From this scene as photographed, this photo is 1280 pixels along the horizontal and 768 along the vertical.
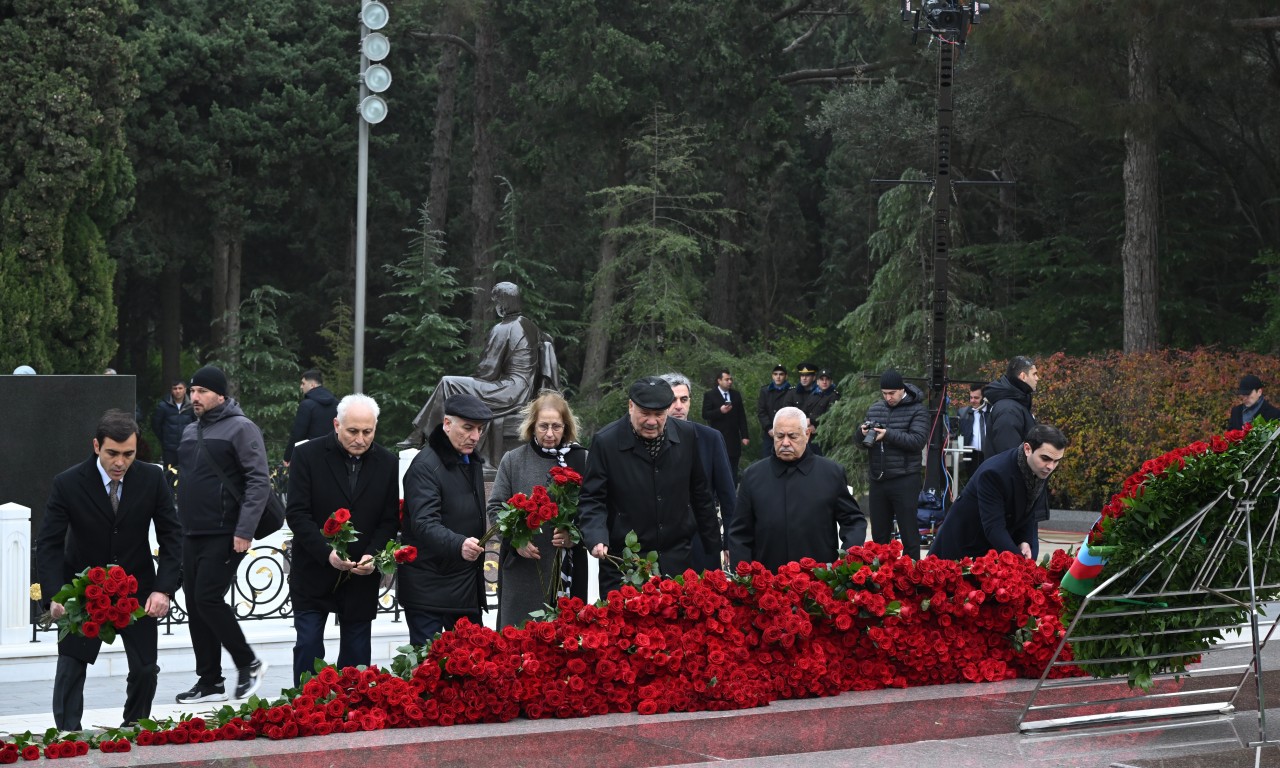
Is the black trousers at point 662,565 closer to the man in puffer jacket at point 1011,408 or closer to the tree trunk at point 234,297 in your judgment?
the man in puffer jacket at point 1011,408

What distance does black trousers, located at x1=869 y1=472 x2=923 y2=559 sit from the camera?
38.8ft

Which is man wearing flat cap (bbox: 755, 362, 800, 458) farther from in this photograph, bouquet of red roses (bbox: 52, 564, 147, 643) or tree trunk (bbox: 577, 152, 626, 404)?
bouquet of red roses (bbox: 52, 564, 147, 643)

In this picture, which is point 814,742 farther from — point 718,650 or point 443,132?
point 443,132

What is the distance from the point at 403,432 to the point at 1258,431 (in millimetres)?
28478

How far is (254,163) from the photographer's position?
34312 millimetres

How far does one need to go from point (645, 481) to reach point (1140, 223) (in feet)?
56.8

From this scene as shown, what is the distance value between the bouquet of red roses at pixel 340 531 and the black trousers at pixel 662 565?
1151 millimetres

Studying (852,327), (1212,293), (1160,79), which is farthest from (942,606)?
(1212,293)

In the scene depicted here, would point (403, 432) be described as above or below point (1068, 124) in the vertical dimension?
below

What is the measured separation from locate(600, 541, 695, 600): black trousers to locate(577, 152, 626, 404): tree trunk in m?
23.9

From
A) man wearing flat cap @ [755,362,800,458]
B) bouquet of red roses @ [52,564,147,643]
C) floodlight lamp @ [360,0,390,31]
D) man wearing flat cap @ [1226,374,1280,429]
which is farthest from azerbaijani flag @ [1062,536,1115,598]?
floodlight lamp @ [360,0,390,31]

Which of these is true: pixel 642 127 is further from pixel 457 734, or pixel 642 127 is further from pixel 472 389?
pixel 457 734

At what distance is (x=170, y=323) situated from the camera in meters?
35.9

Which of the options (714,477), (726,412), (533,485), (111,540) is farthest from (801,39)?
(111,540)
